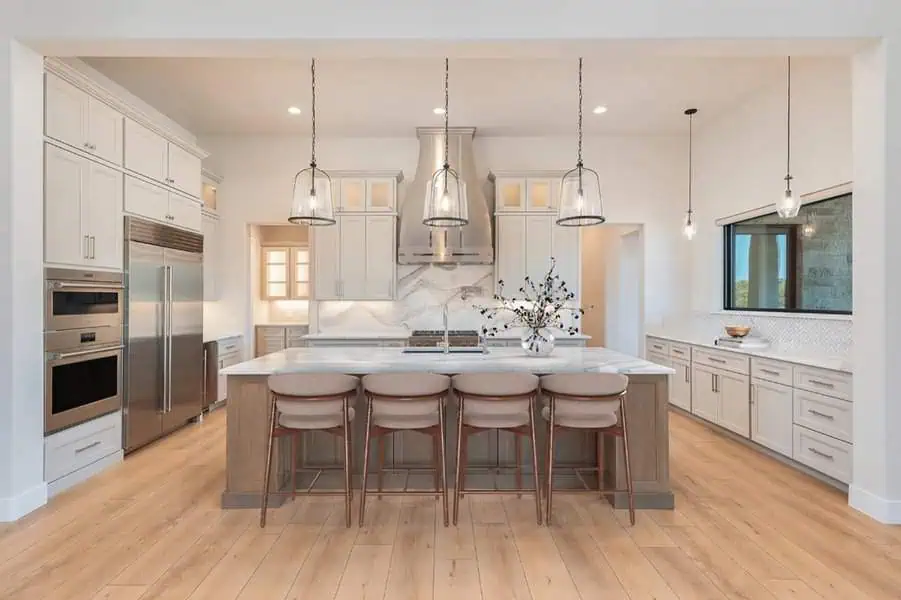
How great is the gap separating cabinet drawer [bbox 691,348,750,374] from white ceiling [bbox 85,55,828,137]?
8.01 ft

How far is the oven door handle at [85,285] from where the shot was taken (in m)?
3.27

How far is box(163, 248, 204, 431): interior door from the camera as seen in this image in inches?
179

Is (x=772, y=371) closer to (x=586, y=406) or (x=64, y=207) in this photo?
(x=586, y=406)

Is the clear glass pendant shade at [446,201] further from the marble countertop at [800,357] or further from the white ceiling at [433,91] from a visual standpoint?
the marble countertop at [800,357]

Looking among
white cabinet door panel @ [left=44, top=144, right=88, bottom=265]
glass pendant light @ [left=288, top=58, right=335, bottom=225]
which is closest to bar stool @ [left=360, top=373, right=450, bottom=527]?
glass pendant light @ [left=288, top=58, right=335, bottom=225]

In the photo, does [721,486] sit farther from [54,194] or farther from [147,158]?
[147,158]

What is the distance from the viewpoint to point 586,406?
9.48ft

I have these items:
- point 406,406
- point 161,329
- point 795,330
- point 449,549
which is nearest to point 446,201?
point 406,406

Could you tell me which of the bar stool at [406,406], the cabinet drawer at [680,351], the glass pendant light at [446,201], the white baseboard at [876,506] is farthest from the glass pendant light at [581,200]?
the cabinet drawer at [680,351]

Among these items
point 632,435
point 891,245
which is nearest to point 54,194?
point 632,435

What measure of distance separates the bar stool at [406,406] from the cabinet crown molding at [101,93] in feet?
9.30

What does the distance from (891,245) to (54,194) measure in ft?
16.8

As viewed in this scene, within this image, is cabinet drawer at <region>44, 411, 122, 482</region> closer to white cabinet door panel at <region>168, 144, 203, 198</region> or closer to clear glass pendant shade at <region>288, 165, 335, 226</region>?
clear glass pendant shade at <region>288, 165, 335, 226</region>

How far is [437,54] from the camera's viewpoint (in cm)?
310
